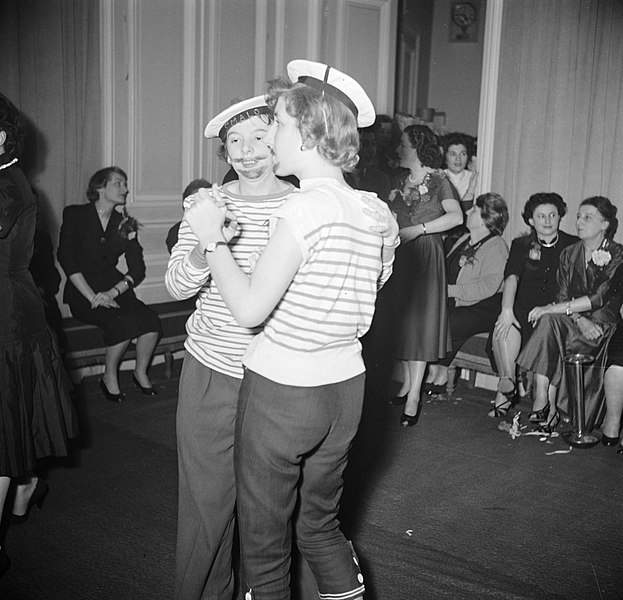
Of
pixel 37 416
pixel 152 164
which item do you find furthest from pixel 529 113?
pixel 37 416

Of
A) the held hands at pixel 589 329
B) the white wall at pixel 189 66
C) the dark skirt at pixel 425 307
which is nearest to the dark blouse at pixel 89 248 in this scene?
the white wall at pixel 189 66

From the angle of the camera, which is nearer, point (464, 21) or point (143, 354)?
point (143, 354)

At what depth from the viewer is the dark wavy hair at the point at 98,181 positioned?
532cm

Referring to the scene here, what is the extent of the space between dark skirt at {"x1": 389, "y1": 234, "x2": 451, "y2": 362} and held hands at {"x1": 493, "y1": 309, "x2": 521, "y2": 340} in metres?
0.38

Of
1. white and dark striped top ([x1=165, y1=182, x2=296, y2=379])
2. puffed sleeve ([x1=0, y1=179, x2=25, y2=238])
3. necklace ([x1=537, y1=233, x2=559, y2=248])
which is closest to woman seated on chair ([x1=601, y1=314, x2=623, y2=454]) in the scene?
necklace ([x1=537, y1=233, x2=559, y2=248])

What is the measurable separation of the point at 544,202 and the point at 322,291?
3.64m

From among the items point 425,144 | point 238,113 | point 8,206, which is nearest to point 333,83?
point 238,113

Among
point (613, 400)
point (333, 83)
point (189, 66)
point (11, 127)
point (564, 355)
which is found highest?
point (189, 66)

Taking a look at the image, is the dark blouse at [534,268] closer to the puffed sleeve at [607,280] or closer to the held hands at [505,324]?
the held hands at [505,324]

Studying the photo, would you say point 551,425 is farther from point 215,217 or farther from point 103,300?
point 215,217

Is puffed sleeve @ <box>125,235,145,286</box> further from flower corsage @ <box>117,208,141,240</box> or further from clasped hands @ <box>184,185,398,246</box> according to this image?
clasped hands @ <box>184,185,398,246</box>

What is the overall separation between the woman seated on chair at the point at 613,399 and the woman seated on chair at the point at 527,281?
61 centimetres

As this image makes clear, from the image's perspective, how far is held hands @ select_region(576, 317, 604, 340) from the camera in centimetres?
455

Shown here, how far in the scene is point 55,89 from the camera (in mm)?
5211
